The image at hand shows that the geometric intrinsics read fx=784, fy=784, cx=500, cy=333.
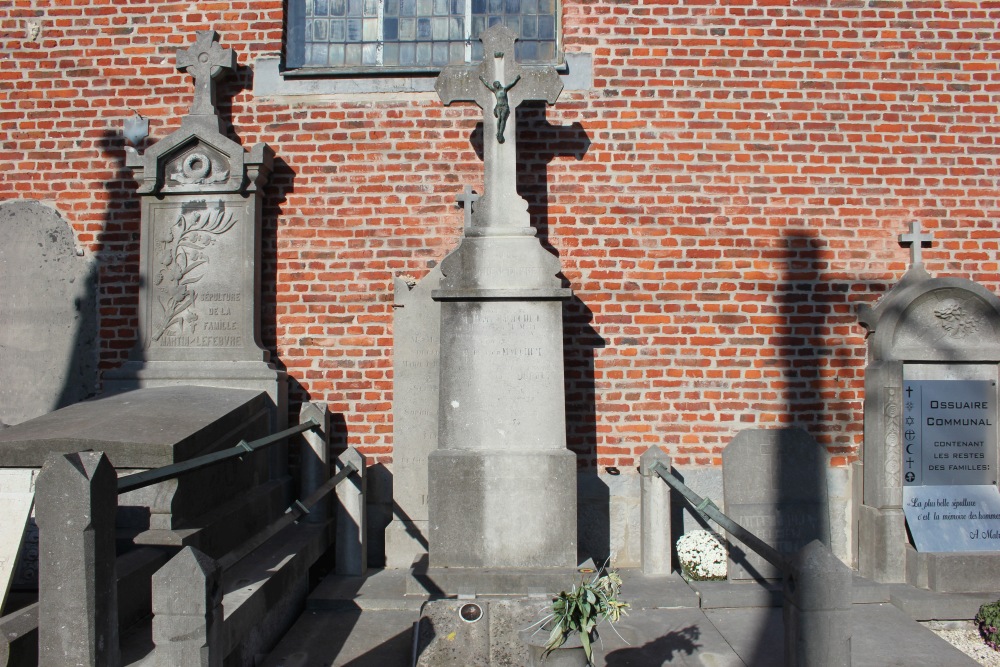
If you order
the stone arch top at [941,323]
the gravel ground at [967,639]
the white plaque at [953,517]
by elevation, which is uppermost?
the stone arch top at [941,323]

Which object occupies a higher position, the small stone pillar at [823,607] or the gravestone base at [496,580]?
the small stone pillar at [823,607]

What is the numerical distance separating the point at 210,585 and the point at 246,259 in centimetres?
351

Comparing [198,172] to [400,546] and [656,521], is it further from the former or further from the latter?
[656,521]

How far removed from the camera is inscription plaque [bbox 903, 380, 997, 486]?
226 inches

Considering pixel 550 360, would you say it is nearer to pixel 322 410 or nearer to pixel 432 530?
pixel 432 530

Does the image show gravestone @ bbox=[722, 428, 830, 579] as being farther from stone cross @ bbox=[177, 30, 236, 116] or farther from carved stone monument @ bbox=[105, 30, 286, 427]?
stone cross @ bbox=[177, 30, 236, 116]

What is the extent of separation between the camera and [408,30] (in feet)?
21.3

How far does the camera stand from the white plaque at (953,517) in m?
5.54

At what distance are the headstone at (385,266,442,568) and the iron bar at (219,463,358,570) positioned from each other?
44 centimetres

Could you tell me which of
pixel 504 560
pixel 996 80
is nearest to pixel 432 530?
pixel 504 560

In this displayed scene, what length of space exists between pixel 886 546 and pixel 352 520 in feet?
12.5

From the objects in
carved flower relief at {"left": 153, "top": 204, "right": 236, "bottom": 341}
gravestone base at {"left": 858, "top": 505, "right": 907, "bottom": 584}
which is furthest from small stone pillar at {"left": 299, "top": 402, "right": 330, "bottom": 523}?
gravestone base at {"left": 858, "top": 505, "right": 907, "bottom": 584}

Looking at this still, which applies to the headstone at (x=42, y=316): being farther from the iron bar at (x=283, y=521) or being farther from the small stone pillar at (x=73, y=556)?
the small stone pillar at (x=73, y=556)

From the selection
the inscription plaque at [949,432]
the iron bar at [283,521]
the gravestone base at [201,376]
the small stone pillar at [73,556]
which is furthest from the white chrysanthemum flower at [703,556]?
the small stone pillar at [73,556]
